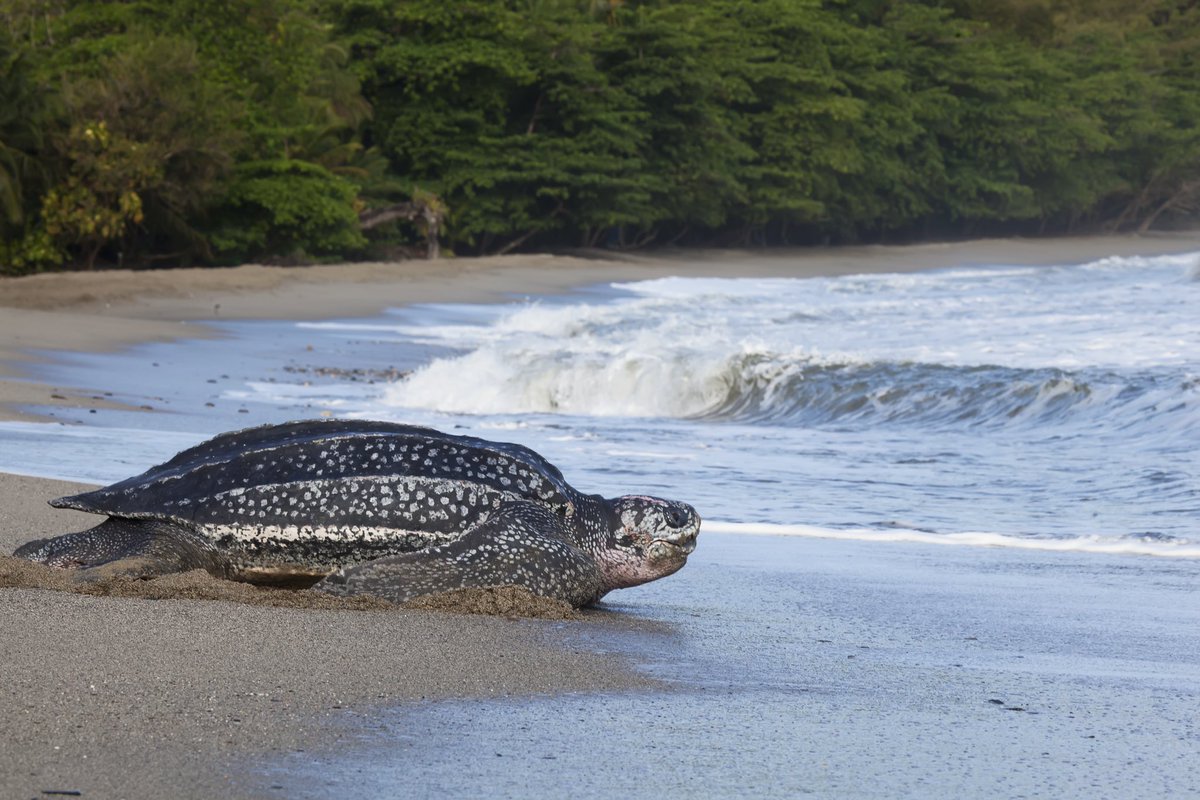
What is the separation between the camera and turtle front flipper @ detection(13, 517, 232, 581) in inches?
138

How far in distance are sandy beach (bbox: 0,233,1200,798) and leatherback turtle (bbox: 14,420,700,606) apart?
0.15m

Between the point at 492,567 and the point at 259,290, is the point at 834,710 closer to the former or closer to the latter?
the point at 492,567

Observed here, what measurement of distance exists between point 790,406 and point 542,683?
26.4 ft

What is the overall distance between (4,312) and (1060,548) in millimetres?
12542

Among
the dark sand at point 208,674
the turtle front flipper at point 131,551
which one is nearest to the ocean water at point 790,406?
the turtle front flipper at point 131,551

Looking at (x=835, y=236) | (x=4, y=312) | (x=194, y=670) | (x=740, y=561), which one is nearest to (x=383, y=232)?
(x=4, y=312)

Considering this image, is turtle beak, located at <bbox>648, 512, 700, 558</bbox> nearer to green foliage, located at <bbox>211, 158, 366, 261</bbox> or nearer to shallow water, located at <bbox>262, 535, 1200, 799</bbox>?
shallow water, located at <bbox>262, 535, 1200, 799</bbox>

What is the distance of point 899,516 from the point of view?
5879mm

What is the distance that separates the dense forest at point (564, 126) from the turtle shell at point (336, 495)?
17.8 m

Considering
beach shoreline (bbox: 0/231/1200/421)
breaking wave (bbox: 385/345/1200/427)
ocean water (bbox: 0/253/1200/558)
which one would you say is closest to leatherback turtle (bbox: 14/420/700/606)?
ocean water (bbox: 0/253/1200/558)

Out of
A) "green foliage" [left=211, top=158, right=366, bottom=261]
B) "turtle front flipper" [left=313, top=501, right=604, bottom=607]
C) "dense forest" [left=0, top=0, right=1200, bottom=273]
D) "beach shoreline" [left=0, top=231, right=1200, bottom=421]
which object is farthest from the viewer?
"green foliage" [left=211, top=158, right=366, bottom=261]

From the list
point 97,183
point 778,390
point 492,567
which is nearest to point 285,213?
point 97,183

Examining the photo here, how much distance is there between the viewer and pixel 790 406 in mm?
10594

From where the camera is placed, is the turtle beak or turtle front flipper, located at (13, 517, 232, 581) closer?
turtle front flipper, located at (13, 517, 232, 581)
